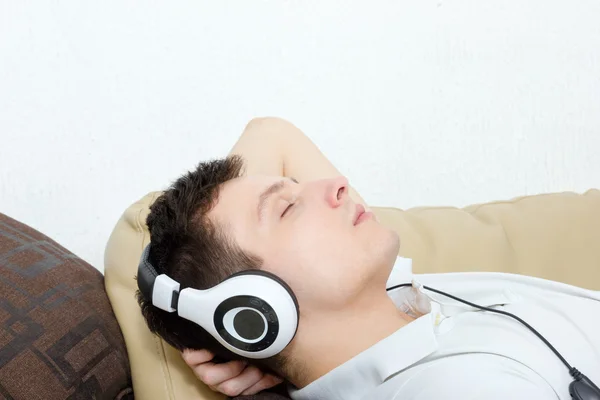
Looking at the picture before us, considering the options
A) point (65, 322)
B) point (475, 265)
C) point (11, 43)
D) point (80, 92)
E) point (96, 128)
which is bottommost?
point (475, 265)

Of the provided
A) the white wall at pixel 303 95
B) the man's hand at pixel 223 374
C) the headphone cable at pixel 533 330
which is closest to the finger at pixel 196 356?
the man's hand at pixel 223 374

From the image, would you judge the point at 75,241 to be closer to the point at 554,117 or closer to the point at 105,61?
the point at 105,61

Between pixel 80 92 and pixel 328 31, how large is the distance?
0.80 m

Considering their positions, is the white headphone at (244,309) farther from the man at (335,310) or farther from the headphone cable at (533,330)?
the headphone cable at (533,330)

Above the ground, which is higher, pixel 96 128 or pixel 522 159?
pixel 96 128

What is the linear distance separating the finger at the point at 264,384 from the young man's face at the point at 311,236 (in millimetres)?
186

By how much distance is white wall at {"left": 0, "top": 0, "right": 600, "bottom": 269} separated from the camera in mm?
1788

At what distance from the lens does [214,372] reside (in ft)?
3.44

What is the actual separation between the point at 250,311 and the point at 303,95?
Answer: 111 cm

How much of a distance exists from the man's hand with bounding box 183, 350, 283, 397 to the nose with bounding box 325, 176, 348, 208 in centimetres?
34

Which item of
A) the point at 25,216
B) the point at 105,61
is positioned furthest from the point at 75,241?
the point at 105,61

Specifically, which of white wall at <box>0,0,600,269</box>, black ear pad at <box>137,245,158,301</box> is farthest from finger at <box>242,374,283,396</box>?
white wall at <box>0,0,600,269</box>

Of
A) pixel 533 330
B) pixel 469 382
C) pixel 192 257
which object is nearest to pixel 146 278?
pixel 192 257

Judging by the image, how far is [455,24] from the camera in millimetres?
2016
